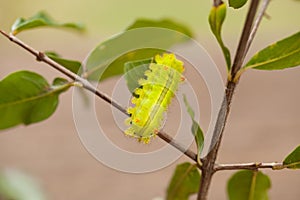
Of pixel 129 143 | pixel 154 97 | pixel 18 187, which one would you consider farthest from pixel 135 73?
pixel 129 143

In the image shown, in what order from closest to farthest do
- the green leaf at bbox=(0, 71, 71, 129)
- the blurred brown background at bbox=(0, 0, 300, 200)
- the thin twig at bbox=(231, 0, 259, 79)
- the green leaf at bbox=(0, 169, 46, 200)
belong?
the thin twig at bbox=(231, 0, 259, 79) → the green leaf at bbox=(0, 71, 71, 129) → the green leaf at bbox=(0, 169, 46, 200) → the blurred brown background at bbox=(0, 0, 300, 200)

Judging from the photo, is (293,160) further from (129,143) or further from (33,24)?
(129,143)

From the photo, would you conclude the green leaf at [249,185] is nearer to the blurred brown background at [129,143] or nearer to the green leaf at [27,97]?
the green leaf at [27,97]

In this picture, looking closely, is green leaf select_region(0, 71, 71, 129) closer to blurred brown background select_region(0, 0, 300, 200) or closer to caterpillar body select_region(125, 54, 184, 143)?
caterpillar body select_region(125, 54, 184, 143)

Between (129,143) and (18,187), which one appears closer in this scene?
(18,187)

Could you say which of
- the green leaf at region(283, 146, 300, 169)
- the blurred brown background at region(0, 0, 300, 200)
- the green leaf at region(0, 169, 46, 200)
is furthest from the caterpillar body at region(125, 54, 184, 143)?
the blurred brown background at region(0, 0, 300, 200)
